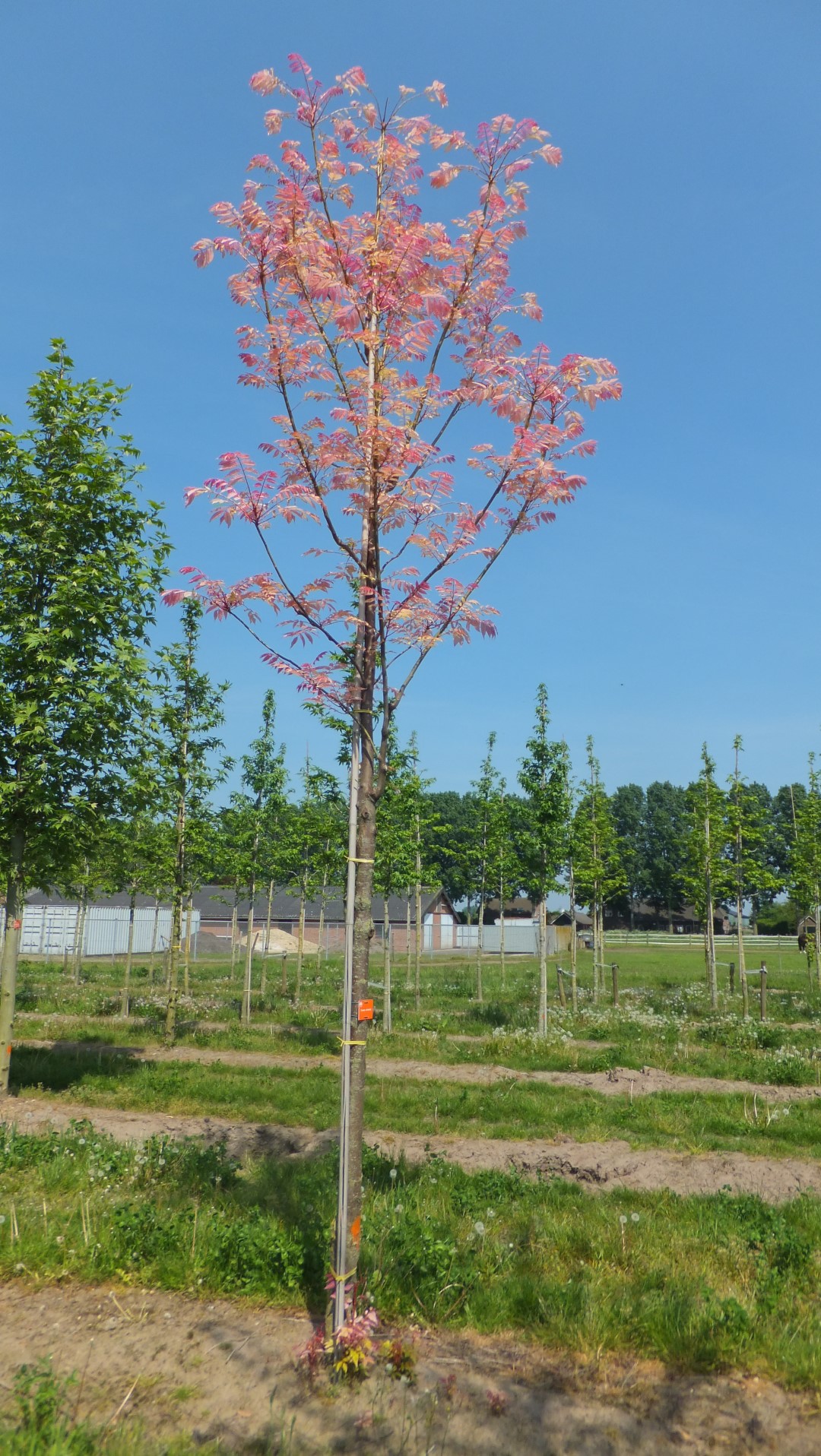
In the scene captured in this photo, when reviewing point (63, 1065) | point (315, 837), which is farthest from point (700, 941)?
point (63, 1065)

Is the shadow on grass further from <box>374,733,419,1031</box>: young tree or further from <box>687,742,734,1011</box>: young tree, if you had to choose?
<box>687,742,734,1011</box>: young tree

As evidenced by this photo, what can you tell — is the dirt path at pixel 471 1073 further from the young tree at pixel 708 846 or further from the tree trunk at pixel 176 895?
the young tree at pixel 708 846

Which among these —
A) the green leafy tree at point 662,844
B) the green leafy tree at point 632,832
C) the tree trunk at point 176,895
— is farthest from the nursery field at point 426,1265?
the green leafy tree at point 632,832

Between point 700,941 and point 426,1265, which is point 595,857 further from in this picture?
point 700,941

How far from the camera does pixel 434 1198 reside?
23.9ft

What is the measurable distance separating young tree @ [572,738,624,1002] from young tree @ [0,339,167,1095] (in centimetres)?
1599

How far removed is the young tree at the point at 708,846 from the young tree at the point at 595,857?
2.99 meters

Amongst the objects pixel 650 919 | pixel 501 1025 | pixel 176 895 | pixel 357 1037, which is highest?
pixel 176 895

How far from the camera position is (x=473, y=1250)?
6262mm

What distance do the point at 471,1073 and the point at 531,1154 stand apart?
18.2 feet

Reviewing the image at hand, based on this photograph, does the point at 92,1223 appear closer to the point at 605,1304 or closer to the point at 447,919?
the point at 605,1304

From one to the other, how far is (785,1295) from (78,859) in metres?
10.7

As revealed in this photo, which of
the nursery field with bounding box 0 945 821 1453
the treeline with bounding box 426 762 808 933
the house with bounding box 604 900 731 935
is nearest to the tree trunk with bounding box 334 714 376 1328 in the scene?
the nursery field with bounding box 0 945 821 1453

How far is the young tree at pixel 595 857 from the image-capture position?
27.5 m
